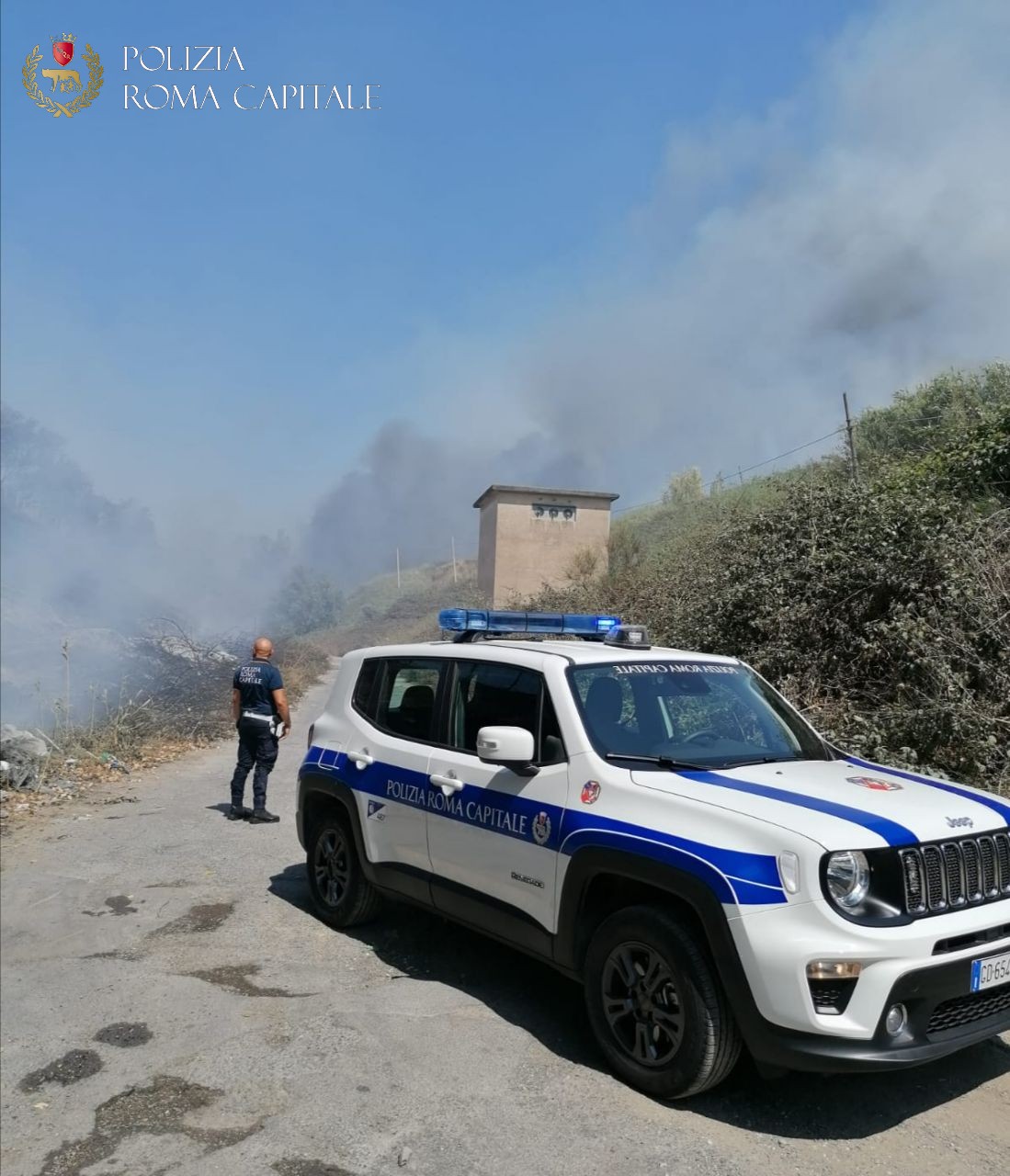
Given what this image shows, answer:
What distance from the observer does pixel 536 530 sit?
90.9 ft

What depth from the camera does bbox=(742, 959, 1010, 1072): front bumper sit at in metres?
3.10

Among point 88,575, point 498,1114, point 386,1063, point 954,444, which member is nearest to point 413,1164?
point 498,1114

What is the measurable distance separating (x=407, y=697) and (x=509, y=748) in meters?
1.42

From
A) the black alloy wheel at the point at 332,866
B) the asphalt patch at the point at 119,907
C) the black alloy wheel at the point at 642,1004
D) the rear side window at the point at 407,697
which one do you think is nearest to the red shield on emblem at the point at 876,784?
the black alloy wheel at the point at 642,1004

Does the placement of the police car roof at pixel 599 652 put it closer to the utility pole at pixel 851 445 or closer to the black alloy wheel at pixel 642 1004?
→ the black alloy wheel at pixel 642 1004

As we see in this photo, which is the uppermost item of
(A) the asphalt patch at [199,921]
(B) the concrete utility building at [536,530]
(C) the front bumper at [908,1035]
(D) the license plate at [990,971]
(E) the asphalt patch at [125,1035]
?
(B) the concrete utility building at [536,530]

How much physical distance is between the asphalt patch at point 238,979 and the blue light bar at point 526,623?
216 cm

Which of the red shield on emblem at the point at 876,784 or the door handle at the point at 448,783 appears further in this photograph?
the door handle at the point at 448,783

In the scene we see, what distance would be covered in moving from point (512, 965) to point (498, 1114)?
1665 mm

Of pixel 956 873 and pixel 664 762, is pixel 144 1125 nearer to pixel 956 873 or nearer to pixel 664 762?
pixel 664 762

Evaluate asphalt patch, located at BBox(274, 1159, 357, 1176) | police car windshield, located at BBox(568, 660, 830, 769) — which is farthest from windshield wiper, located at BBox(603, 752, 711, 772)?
asphalt patch, located at BBox(274, 1159, 357, 1176)

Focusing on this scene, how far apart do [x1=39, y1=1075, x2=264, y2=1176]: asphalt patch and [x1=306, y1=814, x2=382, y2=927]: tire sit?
1700 millimetres

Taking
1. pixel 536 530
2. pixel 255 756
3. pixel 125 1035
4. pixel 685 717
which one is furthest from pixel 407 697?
pixel 536 530

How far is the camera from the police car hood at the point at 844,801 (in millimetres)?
3295
